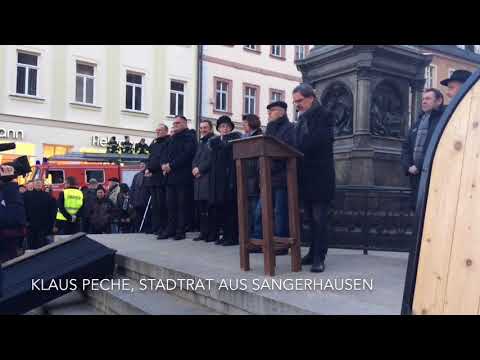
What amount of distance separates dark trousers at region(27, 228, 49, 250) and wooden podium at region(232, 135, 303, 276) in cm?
625

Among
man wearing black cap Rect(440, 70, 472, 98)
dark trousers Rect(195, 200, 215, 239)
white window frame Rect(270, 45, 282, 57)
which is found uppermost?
white window frame Rect(270, 45, 282, 57)

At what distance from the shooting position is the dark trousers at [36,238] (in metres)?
9.62

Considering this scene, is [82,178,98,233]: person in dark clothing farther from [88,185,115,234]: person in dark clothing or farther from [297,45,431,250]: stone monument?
[297,45,431,250]: stone monument

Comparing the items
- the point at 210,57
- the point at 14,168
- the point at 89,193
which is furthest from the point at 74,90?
the point at 14,168

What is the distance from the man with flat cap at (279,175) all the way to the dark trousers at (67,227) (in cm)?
610

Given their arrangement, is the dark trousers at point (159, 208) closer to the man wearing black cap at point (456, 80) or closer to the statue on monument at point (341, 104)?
the statue on monument at point (341, 104)

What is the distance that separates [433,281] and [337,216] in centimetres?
398

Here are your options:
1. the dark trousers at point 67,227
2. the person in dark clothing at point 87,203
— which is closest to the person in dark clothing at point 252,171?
the person in dark clothing at point 87,203

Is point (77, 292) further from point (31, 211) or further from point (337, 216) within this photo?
point (31, 211)

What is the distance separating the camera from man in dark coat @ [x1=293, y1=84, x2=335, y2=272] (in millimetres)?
4617

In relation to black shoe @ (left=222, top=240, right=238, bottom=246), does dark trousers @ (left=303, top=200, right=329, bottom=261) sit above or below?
above

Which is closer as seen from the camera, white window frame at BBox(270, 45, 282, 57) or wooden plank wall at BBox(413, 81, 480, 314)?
wooden plank wall at BBox(413, 81, 480, 314)

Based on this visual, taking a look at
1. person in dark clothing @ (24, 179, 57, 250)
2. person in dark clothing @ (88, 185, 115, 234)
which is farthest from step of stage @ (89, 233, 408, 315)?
person in dark clothing @ (88, 185, 115, 234)

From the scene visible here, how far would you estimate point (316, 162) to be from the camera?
4.66 metres
